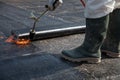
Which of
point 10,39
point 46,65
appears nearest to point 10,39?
point 10,39

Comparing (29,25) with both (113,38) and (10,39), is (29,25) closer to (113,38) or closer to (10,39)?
(10,39)

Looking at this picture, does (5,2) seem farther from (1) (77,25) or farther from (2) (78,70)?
(2) (78,70)

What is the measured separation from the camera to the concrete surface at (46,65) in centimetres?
224

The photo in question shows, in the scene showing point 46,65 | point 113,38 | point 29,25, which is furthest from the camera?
point 29,25

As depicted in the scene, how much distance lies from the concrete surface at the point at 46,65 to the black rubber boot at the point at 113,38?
0.06m

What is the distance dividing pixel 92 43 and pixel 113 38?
12.2 inches

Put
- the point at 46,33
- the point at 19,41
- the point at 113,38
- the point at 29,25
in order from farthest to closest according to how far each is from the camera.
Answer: the point at 29,25 → the point at 46,33 → the point at 19,41 → the point at 113,38

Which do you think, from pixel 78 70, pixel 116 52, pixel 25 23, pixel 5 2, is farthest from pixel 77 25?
pixel 5 2

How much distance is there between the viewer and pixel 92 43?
95.3 inches

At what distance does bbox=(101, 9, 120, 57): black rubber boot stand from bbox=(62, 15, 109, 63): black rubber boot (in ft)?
0.66

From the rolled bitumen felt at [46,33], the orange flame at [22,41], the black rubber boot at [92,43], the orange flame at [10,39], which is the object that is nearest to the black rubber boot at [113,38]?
the black rubber boot at [92,43]

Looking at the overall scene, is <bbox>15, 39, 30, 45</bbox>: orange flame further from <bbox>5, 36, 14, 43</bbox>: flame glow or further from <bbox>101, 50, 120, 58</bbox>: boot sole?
<bbox>101, 50, 120, 58</bbox>: boot sole

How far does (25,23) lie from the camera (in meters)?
3.67

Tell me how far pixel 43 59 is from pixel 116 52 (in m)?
0.69
